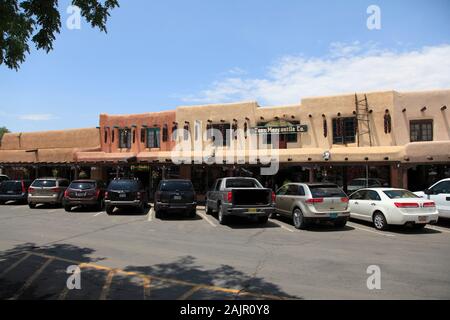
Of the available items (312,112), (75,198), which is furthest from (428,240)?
(75,198)

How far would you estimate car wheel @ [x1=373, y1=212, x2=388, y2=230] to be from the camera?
12.4m

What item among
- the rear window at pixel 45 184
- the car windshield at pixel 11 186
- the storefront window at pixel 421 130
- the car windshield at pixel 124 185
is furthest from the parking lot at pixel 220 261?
the car windshield at pixel 11 186

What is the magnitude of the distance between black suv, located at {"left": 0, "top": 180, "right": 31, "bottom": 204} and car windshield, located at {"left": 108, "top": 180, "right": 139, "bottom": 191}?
7.93 m

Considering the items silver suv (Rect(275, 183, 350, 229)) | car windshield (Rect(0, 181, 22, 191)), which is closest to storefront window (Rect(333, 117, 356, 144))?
silver suv (Rect(275, 183, 350, 229))

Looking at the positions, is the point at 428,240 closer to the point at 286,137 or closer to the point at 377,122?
the point at 377,122

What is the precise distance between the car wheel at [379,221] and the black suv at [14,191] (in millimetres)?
19205

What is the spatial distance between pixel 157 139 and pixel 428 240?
18.5 meters

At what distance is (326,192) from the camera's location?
1262 cm

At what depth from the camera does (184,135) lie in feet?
79.3

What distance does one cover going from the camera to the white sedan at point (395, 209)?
460 inches

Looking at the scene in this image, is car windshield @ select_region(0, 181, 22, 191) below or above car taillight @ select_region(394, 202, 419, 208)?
above

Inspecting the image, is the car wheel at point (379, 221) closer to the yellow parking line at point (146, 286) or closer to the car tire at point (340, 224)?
the car tire at point (340, 224)

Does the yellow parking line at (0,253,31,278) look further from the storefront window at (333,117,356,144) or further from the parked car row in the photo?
the storefront window at (333,117,356,144)

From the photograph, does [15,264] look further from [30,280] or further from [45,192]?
[45,192]
